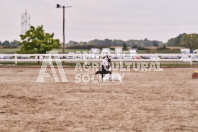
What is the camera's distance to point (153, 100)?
9.49m

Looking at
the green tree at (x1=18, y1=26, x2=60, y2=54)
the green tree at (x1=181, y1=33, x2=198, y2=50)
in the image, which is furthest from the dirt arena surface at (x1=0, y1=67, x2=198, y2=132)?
the green tree at (x1=181, y1=33, x2=198, y2=50)

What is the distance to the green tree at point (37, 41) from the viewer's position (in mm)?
37719

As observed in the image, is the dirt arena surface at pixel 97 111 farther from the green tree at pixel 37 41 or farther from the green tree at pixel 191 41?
the green tree at pixel 191 41

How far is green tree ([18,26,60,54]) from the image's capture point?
3772 centimetres

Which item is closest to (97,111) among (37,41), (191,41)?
(37,41)

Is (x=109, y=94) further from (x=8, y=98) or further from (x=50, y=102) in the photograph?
(x=8, y=98)

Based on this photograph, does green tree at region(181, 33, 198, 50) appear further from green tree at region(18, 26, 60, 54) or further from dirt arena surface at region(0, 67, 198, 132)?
dirt arena surface at region(0, 67, 198, 132)

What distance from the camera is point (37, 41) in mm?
37469

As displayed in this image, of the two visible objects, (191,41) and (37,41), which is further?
(191,41)

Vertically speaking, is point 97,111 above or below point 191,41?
below

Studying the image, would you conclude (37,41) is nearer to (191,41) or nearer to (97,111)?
(97,111)

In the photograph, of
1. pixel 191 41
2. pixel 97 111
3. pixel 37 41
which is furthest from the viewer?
pixel 191 41

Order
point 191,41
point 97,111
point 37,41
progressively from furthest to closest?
point 191,41, point 37,41, point 97,111

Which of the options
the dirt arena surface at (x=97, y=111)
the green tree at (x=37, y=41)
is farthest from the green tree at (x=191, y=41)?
the dirt arena surface at (x=97, y=111)
